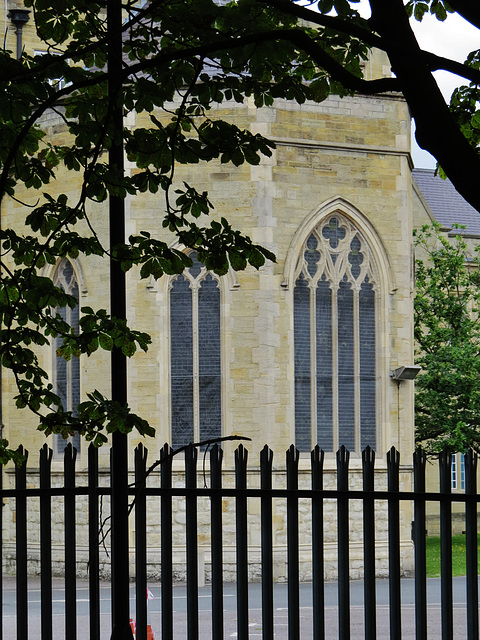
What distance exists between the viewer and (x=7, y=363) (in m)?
4.08

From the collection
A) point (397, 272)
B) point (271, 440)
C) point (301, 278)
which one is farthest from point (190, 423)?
point (397, 272)

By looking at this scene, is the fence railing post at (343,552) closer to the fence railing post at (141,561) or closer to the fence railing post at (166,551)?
the fence railing post at (166,551)

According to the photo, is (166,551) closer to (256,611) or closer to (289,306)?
(256,611)

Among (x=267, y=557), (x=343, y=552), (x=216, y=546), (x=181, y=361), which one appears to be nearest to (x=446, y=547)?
(x=343, y=552)

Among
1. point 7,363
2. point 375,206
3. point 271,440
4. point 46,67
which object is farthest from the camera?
point 375,206

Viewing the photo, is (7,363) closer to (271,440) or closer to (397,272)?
(271,440)

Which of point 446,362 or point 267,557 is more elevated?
point 446,362

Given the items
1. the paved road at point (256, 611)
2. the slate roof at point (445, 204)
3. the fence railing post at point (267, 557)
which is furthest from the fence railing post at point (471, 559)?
the slate roof at point (445, 204)

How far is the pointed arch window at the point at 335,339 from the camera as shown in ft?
55.7

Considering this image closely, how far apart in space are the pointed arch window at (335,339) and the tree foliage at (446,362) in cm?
587

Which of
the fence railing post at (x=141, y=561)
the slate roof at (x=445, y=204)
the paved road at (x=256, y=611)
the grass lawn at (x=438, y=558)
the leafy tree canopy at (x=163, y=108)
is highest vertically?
the slate roof at (x=445, y=204)

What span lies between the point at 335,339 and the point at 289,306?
1.15 metres

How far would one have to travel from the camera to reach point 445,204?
121 ft

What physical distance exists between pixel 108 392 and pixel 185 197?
Result: 1271 centimetres
